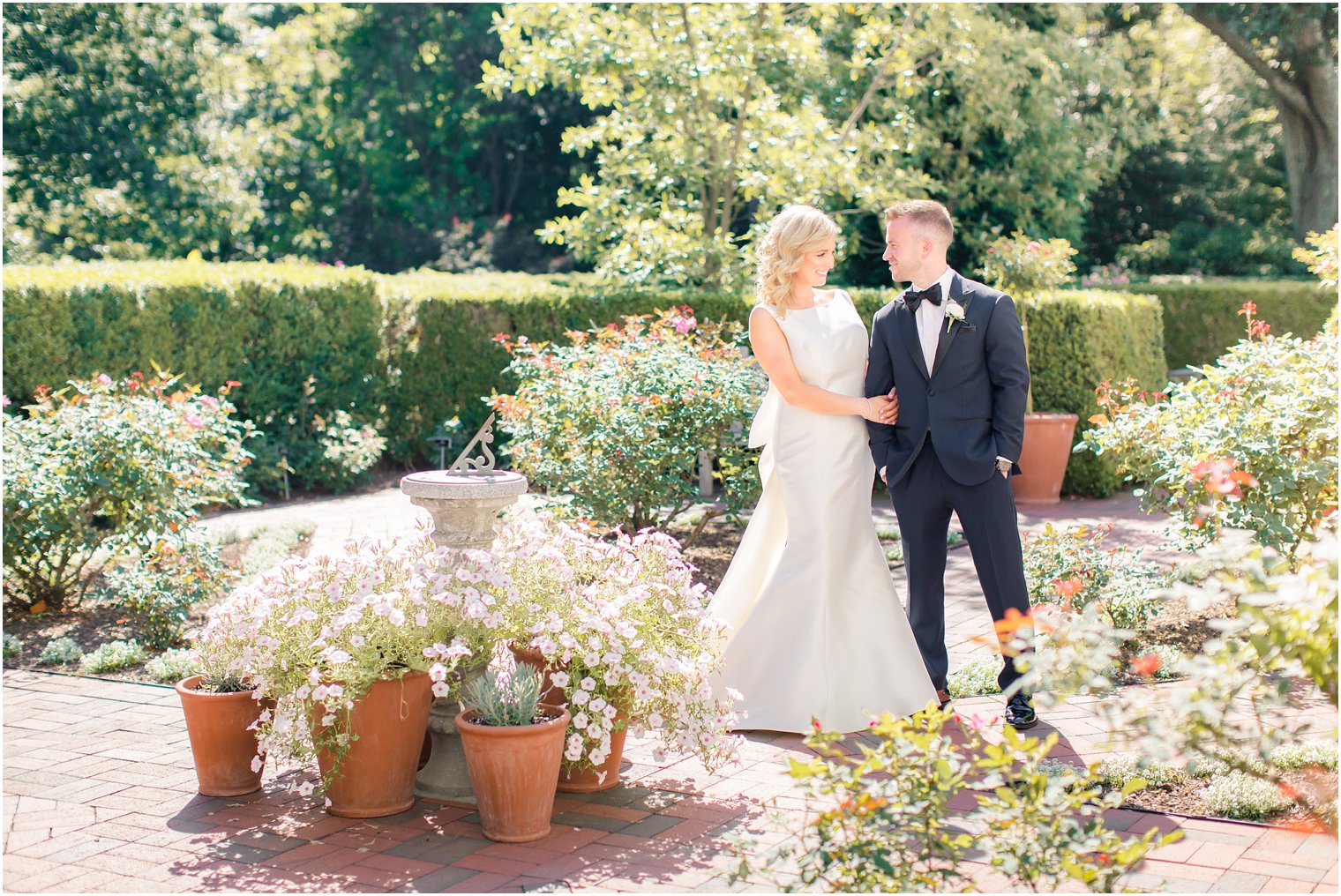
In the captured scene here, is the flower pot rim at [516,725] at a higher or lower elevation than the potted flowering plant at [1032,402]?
lower

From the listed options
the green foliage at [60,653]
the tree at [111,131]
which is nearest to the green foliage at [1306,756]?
the green foliage at [60,653]

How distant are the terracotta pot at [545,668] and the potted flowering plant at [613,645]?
0.01m

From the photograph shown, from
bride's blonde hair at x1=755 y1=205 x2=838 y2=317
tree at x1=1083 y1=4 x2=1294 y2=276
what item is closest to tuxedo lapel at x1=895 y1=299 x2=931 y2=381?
bride's blonde hair at x1=755 y1=205 x2=838 y2=317

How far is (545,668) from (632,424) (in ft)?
10.1

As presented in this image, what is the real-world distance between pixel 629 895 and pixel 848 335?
249cm

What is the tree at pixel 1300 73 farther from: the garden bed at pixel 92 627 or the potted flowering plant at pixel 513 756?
the potted flowering plant at pixel 513 756

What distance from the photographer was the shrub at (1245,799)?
147 inches

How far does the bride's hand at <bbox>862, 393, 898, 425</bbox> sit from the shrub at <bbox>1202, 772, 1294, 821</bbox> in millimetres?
1764

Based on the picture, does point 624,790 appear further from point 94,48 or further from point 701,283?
point 94,48

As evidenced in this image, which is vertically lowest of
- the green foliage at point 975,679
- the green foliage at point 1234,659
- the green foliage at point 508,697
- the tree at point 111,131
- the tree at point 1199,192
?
the green foliage at point 975,679

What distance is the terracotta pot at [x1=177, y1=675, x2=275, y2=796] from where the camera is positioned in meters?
4.05

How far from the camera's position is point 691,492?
729 cm

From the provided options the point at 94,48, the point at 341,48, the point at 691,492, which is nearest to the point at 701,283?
the point at 691,492

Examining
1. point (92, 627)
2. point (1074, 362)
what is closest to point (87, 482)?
point (92, 627)
